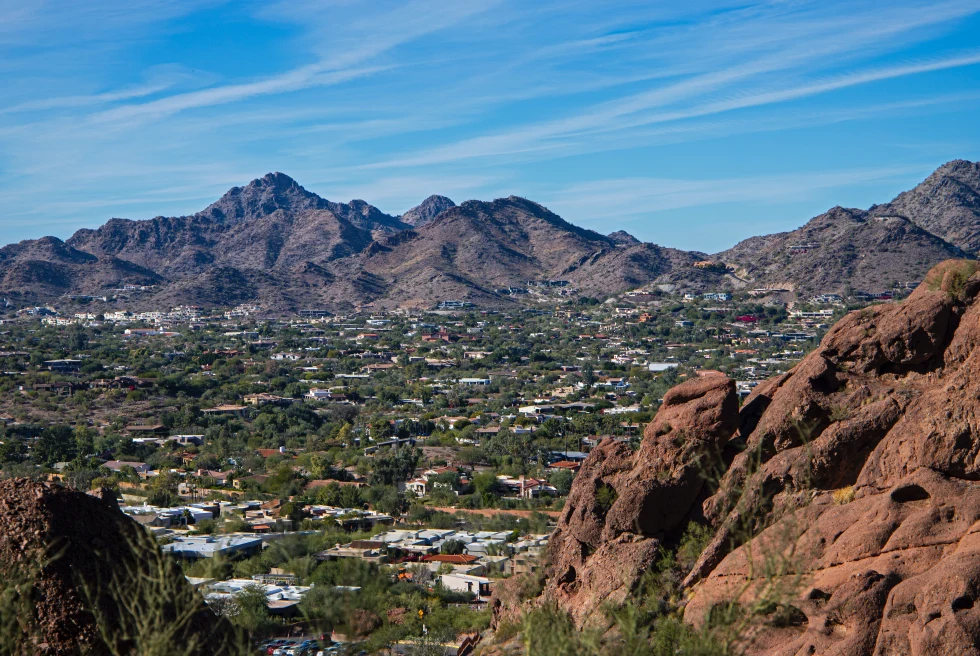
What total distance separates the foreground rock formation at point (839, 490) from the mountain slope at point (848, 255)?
375 feet

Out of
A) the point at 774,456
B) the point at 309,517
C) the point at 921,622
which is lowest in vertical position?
the point at 309,517

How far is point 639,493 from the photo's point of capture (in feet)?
40.7

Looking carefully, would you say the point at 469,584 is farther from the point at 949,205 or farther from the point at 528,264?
the point at 949,205

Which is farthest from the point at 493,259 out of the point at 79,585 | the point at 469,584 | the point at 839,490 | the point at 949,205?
the point at 79,585

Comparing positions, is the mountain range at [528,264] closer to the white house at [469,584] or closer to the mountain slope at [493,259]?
the mountain slope at [493,259]

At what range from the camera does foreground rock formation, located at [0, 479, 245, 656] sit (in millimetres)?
7180

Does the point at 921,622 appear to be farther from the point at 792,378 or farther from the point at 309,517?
the point at 309,517

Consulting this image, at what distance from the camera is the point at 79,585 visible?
7.73 m

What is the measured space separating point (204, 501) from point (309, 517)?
15.9 feet

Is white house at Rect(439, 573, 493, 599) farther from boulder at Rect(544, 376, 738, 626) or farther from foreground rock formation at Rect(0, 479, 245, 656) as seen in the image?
foreground rock formation at Rect(0, 479, 245, 656)

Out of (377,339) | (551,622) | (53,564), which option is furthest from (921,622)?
(377,339)

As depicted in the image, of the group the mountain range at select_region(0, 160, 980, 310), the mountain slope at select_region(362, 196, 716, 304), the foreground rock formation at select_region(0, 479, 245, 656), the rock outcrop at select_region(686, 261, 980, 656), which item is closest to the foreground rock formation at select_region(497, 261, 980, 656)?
the rock outcrop at select_region(686, 261, 980, 656)

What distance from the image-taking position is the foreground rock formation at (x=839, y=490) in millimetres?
9273

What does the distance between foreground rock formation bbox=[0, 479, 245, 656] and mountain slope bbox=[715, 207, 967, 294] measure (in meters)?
121
